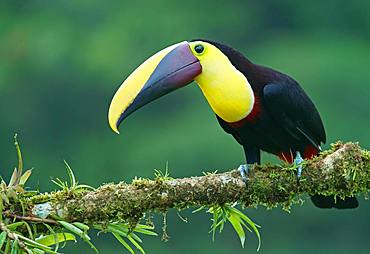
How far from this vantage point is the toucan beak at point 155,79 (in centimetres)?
394

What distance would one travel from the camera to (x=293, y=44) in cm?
1293

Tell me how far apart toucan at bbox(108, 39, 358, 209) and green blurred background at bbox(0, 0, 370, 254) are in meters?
5.55

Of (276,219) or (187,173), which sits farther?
(276,219)

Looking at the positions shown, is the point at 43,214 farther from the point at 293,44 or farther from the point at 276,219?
the point at 293,44

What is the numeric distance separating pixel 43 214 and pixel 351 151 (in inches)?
32.7

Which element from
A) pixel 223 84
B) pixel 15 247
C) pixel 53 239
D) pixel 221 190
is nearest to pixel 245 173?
pixel 221 190

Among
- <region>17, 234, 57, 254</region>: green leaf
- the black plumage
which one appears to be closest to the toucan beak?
the black plumage

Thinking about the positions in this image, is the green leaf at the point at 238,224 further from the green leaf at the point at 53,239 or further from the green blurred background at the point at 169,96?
the green blurred background at the point at 169,96

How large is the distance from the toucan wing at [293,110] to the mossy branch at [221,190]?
41cm

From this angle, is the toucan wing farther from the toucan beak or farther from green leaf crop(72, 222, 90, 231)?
green leaf crop(72, 222, 90, 231)

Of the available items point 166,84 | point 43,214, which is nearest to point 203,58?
Result: point 166,84

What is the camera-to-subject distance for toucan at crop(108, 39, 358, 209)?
156 inches

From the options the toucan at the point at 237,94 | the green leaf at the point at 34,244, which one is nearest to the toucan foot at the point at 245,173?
the toucan at the point at 237,94

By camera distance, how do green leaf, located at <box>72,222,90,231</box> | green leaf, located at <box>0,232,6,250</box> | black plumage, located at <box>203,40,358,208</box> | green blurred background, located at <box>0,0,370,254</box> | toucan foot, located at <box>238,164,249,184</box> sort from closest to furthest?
green leaf, located at <box>0,232,6,250</box>, green leaf, located at <box>72,222,90,231</box>, toucan foot, located at <box>238,164,249,184</box>, black plumage, located at <box>203,40,358,208</box>, green blurred background, located at <box>0,0,370,254</box>
